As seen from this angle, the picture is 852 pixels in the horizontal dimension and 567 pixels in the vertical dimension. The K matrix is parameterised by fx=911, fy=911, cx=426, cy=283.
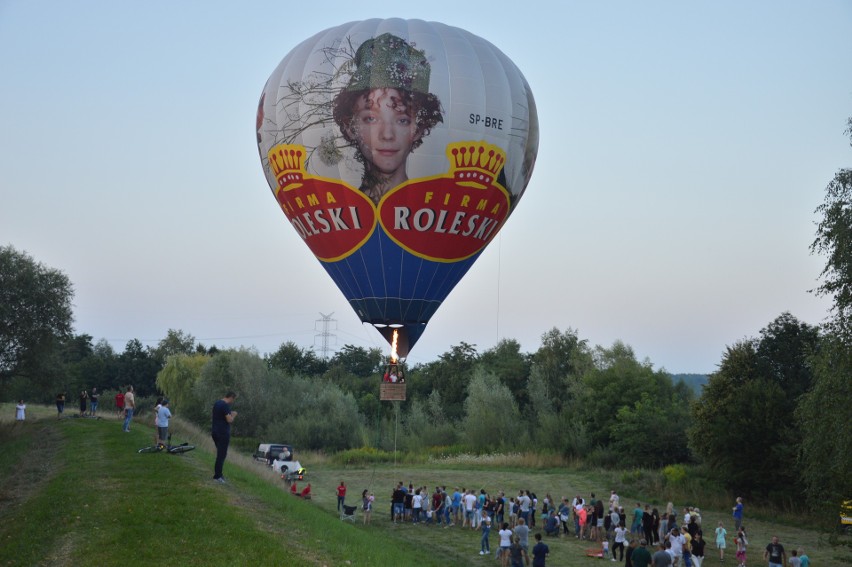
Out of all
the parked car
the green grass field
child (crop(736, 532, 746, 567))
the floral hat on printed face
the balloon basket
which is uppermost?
the floral hat on printed face

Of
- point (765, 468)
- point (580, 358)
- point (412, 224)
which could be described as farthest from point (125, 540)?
point (580, 358)

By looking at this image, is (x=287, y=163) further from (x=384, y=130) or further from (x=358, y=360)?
(x=358, y=360)

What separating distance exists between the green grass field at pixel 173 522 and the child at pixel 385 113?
10829 millimetres

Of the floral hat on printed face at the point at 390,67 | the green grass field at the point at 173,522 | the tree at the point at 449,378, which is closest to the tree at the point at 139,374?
the tree at the point at 449,378

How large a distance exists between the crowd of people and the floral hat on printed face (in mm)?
13455

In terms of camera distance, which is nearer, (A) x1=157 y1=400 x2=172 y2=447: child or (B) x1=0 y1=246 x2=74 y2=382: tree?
(A) x1=157 y1=400 x2=172 y2=447: child

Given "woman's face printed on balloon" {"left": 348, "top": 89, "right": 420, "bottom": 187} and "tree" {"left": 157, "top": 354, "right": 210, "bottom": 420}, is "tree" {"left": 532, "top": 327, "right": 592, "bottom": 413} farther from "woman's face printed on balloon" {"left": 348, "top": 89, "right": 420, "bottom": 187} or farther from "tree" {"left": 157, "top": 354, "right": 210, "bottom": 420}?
"woman's face printed on balloon" {"left": 348, "top": 89, "right": 420, "bottom": 187}

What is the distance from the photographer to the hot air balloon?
30.2m

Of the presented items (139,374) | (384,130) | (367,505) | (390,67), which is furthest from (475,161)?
(139,374)

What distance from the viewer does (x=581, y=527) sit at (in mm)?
28672

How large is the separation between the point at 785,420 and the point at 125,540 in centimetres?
2942

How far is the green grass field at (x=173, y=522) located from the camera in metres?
16.0

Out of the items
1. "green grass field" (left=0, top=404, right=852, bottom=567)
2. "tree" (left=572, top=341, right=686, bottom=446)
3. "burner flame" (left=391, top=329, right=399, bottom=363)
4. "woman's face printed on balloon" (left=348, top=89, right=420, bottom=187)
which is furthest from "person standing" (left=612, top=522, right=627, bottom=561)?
"tree" (left=572, top=341, right=686, bottom=446)

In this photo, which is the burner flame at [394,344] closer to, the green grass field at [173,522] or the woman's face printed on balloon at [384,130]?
the woman's face printed on balloon at [384,130]
